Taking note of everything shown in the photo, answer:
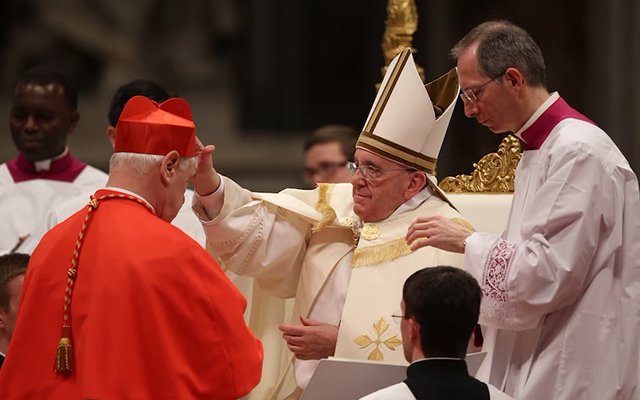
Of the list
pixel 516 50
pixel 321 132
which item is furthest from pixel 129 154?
pixel 321 132

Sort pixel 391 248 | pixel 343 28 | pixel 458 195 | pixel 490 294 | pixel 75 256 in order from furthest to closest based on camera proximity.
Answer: pixel 343 28
pixel 458 195
pixel 391 248
pixel 490 294
pixel 75 256

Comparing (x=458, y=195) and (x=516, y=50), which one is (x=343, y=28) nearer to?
(x=458, y=195)

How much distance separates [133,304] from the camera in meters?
2.95

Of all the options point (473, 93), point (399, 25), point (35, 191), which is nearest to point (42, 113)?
point (35, 191)

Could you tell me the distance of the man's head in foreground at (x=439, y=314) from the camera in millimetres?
2795

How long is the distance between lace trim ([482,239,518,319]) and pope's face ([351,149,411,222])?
0.80m

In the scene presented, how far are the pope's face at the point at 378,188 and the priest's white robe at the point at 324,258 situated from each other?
2.4 inches

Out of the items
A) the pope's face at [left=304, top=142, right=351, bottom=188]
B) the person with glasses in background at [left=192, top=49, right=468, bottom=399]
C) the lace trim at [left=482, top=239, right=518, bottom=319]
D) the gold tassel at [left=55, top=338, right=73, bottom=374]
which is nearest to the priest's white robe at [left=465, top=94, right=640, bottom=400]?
the lace trim at [left=482, top=239, right=518, bottom=319]

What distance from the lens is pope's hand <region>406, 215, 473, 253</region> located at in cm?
342

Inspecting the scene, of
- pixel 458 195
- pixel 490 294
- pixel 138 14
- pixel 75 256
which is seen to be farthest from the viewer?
pixel 138 14

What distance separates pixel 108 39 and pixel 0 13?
113cm

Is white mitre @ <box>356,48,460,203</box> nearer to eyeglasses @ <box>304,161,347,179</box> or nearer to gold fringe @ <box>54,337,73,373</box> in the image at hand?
eyeglasses @ <box>304,161,347,179</box>

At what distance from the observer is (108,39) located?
10.8m

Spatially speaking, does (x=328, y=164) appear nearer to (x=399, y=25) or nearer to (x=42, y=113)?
(x=399, y=25)
